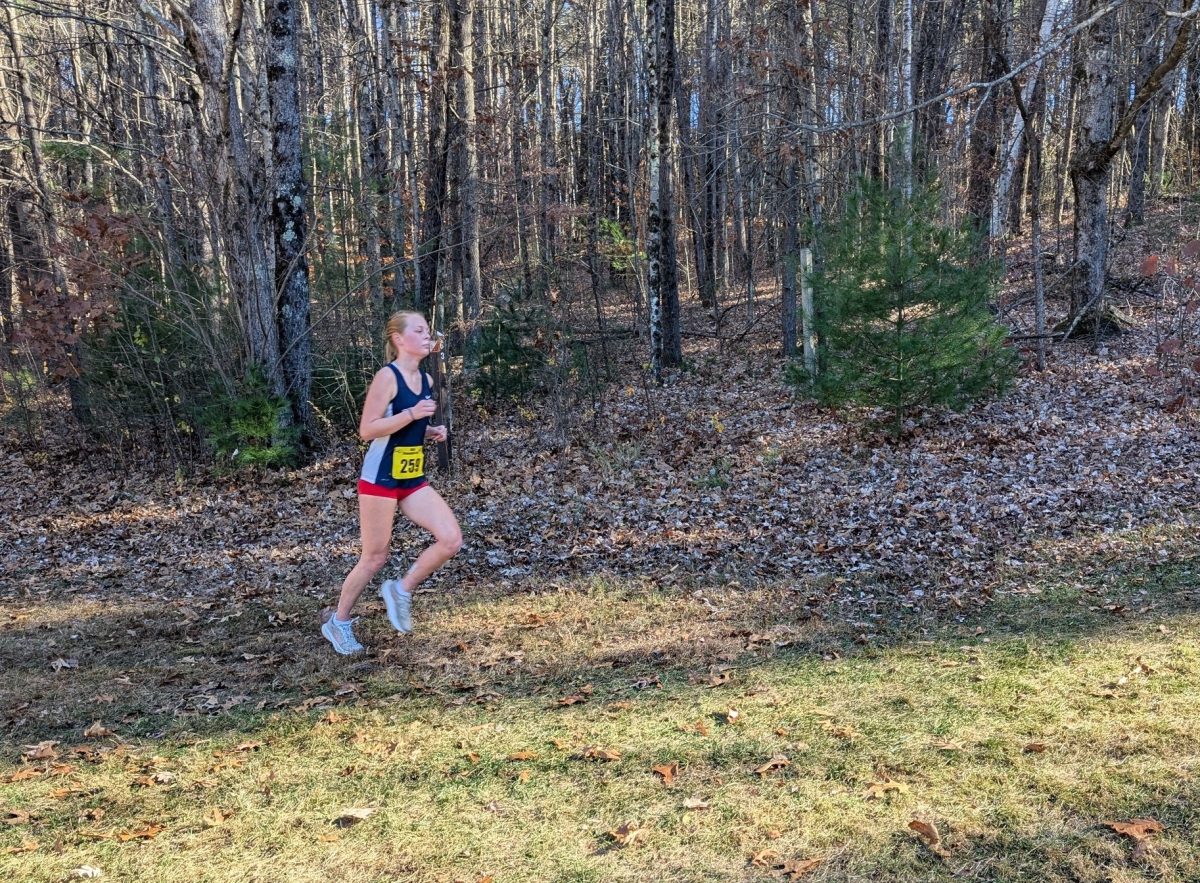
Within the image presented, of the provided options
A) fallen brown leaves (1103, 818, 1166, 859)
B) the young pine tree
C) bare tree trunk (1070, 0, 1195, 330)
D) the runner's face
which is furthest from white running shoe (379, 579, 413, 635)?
bare tree trunk (1070, 0, 1195, 330)

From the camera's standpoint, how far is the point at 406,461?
521cm

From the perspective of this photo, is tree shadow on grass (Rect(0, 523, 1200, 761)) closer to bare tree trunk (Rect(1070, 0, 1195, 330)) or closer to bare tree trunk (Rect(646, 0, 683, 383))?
bare tree trunk (Rect(1070, 0, 1195, 330))

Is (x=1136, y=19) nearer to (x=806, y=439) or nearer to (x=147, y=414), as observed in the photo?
(x=806, y=439)

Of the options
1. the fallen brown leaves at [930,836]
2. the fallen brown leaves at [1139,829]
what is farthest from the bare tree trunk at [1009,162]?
the fallen brown leaves at [930,836]

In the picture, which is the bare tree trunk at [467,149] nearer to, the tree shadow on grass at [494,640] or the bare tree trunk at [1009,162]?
the tree shadow on grass at [494,640]

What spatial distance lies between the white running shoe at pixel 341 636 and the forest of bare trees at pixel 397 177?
4611 mm

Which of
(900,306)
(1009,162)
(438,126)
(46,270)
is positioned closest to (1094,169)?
(900,306)

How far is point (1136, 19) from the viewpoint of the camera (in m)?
23.2

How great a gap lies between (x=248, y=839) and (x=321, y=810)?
1.00 ft

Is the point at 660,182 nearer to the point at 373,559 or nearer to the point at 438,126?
the point at 438,126

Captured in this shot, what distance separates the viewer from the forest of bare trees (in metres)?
10.5

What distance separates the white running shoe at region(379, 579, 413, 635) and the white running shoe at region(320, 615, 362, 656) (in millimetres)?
266

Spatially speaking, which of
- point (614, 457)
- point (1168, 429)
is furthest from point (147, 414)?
point (1168, 429)

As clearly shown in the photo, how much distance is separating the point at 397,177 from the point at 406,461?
48.5 feet
